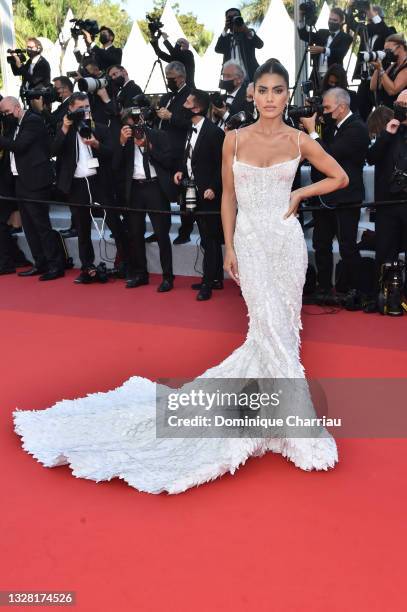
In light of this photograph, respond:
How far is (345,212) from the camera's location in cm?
613

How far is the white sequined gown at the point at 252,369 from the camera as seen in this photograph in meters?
3.48

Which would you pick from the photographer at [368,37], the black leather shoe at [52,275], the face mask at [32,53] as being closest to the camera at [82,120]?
the black leather shoe at [52,275]

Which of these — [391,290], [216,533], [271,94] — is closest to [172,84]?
[391,290]

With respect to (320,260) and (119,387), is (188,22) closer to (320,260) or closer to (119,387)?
(320,260)

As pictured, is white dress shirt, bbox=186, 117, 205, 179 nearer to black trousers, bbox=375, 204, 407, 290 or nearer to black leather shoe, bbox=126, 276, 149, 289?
black leather shoe, bbox=126, 276, 149, 289

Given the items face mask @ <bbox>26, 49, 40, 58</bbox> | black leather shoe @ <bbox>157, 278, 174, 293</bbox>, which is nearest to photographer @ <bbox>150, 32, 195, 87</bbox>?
face mask @ <bbox>26, 49, 40, 58</bbox>

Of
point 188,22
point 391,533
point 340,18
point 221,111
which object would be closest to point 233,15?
point 340,18

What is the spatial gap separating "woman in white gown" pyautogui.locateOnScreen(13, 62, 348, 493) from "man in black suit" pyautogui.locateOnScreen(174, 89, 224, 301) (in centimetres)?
297

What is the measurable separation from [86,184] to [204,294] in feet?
5.49

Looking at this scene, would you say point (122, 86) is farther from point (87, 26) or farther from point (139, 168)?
point (139, 168)

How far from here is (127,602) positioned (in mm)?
2639

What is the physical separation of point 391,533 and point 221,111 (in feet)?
16.8

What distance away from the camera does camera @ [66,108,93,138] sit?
690 centimetres

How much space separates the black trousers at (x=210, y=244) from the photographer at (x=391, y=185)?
144 centimetres
